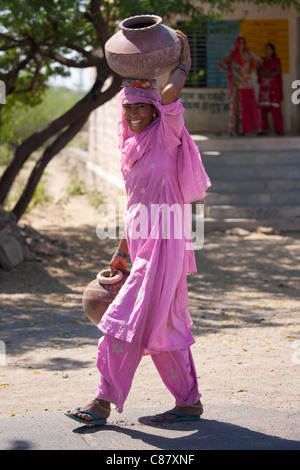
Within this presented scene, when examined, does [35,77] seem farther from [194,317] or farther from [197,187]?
[197,187]

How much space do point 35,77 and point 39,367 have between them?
6583 mm

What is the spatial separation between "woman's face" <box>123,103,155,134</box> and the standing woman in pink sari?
914cm

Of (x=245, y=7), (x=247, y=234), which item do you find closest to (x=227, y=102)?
(x=245, y=7)

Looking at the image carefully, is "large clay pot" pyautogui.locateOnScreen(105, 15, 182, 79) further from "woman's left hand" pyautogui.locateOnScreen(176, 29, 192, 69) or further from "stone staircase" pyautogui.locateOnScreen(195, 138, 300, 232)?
"stone staircase" pyautogui.locateOnScreen(195, 138, 300, 232)

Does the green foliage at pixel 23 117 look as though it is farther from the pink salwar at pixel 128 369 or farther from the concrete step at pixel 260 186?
the pink salwar at pixel 128 369

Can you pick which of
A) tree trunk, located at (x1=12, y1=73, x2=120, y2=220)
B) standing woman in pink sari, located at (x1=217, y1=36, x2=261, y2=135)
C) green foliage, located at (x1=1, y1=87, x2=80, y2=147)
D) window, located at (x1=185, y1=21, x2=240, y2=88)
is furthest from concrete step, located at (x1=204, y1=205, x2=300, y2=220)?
window, located at (x1=185, y1=21, x2=240, y2=88)

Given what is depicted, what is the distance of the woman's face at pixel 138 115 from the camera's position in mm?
4105

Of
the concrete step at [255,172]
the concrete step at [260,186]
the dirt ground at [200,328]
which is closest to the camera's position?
the dirt ground at [200,328]

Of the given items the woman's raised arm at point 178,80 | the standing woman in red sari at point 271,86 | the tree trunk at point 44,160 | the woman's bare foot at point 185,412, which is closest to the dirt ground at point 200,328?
the woman's bare foot at point 185,412

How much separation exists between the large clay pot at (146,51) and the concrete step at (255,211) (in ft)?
24.6

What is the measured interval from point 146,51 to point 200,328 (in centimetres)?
329

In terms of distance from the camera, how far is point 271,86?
45.2 feet

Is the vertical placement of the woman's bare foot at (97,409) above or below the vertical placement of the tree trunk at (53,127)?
below

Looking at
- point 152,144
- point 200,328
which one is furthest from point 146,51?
point 200,328
